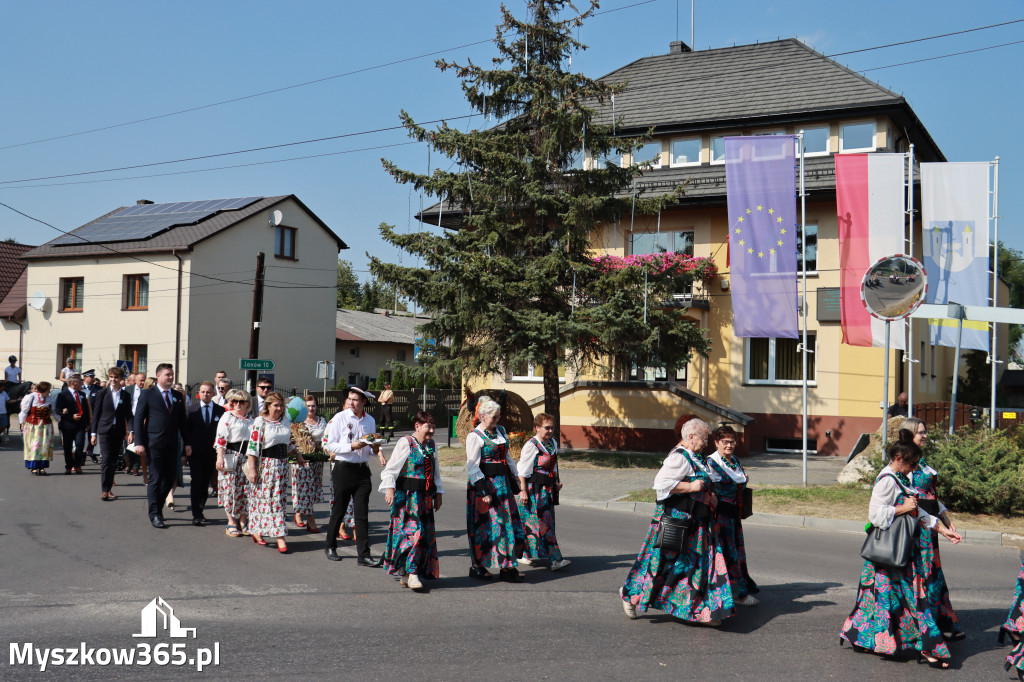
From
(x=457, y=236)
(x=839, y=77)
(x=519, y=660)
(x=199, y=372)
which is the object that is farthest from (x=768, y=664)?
(x=199, y=372)

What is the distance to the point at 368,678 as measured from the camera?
5320mm

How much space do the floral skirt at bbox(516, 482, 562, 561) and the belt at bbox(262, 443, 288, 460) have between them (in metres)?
2.74

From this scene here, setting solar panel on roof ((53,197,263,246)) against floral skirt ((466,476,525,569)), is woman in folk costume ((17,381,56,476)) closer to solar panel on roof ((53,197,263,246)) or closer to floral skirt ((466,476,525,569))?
floral skirt ((466,476,525,569))

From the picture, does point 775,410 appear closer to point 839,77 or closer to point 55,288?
point 839,77

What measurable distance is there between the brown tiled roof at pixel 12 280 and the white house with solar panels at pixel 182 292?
155 cm

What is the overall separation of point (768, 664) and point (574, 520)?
6.56 metres

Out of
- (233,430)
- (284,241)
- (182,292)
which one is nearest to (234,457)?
(233,430)

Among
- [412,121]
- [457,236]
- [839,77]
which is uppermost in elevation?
[839,77]

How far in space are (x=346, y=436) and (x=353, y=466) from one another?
306mm

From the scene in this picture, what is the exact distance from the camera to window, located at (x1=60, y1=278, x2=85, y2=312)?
1443 inches

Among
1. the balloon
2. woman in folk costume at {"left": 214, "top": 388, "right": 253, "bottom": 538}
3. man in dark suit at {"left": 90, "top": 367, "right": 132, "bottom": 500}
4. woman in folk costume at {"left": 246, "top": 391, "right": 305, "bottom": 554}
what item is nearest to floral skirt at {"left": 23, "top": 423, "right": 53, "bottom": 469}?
man in dark suit at {"left": 90, "top": 367, "right": 132, "bottom": 500}

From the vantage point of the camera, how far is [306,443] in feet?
35.4

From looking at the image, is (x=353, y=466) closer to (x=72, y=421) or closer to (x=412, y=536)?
(x=412, y=536)

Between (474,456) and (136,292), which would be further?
(136,292)
